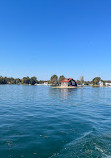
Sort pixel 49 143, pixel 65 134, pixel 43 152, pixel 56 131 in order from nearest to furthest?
pixel 43 152
pixel 49 143
pixel 65 134
pixel 56 131

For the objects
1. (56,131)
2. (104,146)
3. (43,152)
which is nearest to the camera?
(43,152)

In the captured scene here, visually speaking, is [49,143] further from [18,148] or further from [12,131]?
[12,131]

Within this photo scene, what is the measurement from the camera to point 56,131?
10172mm

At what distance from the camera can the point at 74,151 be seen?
22.5 feet

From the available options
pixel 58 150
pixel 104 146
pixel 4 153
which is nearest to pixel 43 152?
pixel 58 150

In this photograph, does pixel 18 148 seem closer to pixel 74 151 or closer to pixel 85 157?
pixel 74 151

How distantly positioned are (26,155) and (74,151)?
263 centimetres

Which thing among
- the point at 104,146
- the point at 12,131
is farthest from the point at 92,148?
the point at 12,131

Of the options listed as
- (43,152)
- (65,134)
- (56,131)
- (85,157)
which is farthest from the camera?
(56,131)

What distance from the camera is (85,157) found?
248 inches

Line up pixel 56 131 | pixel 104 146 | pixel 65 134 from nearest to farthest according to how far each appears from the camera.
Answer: pixel 104 146, pixel 65 134, pixel 56 131

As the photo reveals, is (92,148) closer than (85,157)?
No

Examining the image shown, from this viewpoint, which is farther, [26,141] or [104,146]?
[26,141]

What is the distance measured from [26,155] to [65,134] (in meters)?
3.79
